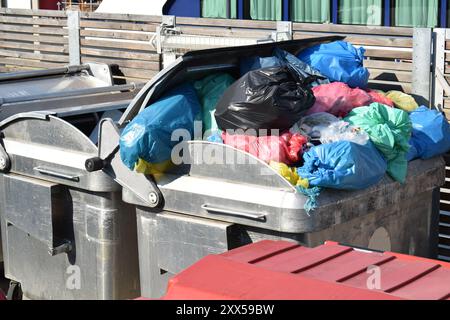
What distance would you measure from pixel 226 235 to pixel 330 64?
150cm

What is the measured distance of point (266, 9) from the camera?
10.5 m

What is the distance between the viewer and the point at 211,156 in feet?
13.4

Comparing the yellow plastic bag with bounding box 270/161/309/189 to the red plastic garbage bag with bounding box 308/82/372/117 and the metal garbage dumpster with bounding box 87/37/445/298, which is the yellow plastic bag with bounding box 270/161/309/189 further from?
the red plastic garbage bag with bounding box 308/82/372/117

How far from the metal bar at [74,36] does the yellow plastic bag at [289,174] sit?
15.8 ft

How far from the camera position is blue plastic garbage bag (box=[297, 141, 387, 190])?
3893 mm

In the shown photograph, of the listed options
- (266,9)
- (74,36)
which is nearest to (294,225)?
(74,36)

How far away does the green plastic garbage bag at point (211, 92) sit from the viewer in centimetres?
445

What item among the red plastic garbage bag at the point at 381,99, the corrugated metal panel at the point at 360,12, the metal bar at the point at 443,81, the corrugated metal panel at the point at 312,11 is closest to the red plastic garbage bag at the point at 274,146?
the red plastic garbage bag at the point at 381,99

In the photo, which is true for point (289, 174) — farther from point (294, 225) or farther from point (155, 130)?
point (155, 130)

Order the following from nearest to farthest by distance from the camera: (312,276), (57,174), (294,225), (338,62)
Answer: (312,276)
(294,225)
(57,174)
(338,62)

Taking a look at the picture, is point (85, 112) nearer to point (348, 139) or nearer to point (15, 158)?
point (15, 158)

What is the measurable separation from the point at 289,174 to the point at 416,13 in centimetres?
568

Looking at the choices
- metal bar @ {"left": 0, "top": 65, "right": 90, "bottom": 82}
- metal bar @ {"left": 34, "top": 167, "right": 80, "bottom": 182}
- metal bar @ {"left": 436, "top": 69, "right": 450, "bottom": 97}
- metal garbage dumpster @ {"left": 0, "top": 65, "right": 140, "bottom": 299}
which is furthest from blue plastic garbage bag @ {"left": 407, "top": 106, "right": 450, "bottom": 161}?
metal bar @ {"left": 0, "top": 65, "right": 90, "bottom": 82}
